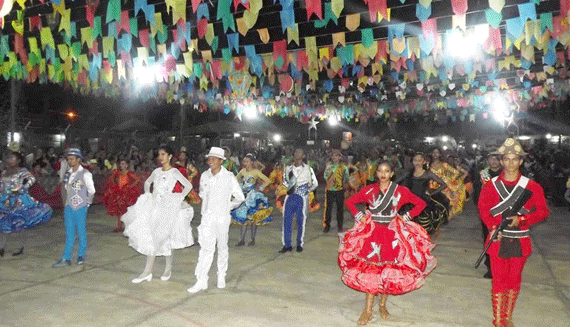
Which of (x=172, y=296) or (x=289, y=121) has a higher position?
(x=289, y=121)

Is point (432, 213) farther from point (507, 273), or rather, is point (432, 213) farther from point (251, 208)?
point (507, 273)

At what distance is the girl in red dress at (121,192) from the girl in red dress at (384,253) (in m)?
6.64

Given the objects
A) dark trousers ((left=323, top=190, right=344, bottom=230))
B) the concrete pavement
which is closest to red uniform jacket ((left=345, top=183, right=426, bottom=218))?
the concrete pavement

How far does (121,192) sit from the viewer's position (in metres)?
10.4

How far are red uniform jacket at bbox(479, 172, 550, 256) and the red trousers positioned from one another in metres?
0.09

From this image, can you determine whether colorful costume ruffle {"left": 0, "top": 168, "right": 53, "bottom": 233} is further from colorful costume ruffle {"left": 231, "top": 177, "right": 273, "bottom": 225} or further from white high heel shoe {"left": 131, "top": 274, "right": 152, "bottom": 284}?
colorful costume ruffle {"left": 231, "top": 177, "right": 273, "bottom": 225}

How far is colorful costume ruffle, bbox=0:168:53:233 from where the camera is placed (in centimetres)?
775

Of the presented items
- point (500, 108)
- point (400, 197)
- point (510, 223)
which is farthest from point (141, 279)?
point (500, 108)

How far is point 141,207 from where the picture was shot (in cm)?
640

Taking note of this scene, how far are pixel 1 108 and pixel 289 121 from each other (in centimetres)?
2612

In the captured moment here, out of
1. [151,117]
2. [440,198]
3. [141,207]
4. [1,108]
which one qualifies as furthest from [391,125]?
[141,207]

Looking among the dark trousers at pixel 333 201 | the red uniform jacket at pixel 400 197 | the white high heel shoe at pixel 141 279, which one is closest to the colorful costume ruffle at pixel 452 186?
the dark trousers at pixel 333 201

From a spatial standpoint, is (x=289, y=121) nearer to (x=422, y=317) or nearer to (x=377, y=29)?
(x=377, y=29)

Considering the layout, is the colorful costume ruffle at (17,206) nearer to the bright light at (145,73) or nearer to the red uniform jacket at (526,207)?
the bright light at (145,73)
